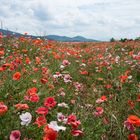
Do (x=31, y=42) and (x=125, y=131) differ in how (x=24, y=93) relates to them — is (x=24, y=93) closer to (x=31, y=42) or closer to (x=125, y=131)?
(x=125, y=131)

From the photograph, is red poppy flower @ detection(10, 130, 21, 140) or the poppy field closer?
red poppy flower @ detection(10, 130, 21, 140)

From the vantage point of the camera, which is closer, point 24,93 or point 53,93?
point 24,93

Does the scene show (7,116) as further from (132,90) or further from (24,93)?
(132,90)

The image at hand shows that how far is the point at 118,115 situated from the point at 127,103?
1.72 ft

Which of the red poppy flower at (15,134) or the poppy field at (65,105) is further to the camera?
the poppy field at (65,105)

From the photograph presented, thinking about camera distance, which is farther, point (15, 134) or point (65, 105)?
point (65, 105)

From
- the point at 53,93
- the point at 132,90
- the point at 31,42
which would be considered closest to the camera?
the point at 53,93

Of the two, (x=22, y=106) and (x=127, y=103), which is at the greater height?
(x=22, y=106)

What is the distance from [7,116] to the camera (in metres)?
4.48

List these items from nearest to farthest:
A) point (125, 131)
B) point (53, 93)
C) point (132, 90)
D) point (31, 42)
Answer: point (125, 131) < point (53, 93) < point (132, 90) < point (31, 42)

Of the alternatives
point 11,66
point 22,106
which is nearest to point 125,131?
point 22,106

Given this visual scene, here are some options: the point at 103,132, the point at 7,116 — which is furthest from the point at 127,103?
the point at 7,116

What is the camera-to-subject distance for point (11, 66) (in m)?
6.64

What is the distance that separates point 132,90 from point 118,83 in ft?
1.58
